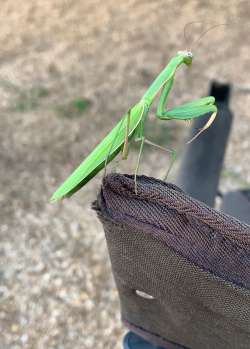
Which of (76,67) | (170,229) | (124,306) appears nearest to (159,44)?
(76,67)

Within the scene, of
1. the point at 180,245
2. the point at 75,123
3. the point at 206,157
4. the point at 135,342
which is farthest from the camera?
the point at 75,123

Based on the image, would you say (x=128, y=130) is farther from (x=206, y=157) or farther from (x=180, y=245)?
(x=206, y=157)

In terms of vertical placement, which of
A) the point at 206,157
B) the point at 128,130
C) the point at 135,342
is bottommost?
the point at 135,342

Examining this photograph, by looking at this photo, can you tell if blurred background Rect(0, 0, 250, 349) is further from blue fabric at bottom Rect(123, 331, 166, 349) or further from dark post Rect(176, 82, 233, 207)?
blue fabric at bottom Rect(123, 331, 166, 349)

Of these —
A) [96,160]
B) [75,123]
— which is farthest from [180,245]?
[75,123]

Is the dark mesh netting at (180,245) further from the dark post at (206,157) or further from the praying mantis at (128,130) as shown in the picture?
the dark post at (206,157)
